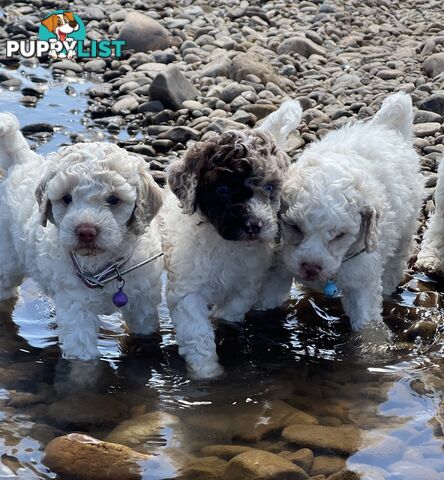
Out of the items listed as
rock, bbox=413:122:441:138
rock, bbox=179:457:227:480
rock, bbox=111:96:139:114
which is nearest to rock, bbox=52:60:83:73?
rock, bbox=111:96:139:114

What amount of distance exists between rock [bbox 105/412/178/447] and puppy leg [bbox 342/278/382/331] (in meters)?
1.66

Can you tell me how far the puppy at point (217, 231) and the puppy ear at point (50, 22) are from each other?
906 cm

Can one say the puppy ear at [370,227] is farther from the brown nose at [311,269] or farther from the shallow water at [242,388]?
the shallow water at [242,388]

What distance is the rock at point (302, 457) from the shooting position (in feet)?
16.2

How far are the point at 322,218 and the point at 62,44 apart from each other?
946 centimetres

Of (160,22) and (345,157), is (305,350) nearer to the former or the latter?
(345,157)

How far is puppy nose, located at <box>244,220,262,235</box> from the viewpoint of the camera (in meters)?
5.48

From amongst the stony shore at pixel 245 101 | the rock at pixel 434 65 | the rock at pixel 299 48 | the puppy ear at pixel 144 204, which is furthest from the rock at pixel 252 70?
the puppy ear at pixel 144 204

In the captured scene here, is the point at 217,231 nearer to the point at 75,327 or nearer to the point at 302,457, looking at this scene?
the point at 75,327

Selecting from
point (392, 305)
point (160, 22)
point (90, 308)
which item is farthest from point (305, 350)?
point (160, 22)

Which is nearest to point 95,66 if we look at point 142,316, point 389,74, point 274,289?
point 389,74

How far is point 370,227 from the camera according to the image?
5957 mm

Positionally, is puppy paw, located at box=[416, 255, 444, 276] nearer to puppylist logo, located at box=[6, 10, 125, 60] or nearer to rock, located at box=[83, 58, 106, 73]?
rock, located at box=[83, 58, 106, 73]

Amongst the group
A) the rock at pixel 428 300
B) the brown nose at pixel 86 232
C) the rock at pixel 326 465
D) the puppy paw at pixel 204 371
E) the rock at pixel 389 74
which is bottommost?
the rock at pixel 326 465
